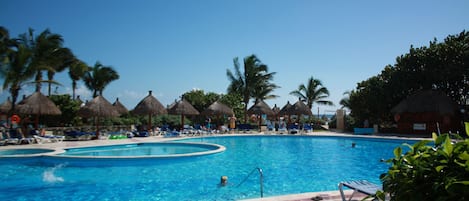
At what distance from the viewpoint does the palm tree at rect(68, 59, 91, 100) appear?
1148 inches

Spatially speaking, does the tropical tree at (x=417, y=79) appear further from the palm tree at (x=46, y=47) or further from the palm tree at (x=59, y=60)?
the palm tree at (x=59, y=60)

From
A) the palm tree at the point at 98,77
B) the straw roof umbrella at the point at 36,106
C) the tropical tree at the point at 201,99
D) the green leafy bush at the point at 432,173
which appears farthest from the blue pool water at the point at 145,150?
the palm tree at the point at 98,77

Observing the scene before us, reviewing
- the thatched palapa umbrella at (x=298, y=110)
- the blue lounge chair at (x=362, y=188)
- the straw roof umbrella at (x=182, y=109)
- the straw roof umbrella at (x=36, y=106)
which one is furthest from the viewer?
the thatched palapa umbrella at (x=298, y=110)

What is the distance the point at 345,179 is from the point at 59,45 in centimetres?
2543

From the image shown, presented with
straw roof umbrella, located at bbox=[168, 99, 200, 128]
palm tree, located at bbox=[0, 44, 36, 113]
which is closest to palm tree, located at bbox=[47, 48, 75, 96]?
palm tree, located at bbox=[0, 44, 36, 113]

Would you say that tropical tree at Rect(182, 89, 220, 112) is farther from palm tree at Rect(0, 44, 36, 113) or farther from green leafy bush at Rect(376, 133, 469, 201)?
green leafy bush at Rect(376, 133, 469, 201)

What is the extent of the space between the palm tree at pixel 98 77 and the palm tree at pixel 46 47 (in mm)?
5035

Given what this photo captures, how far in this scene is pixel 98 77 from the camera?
32.3 meters

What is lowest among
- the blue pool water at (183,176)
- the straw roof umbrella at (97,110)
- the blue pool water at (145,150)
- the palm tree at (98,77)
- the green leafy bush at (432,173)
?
the blue pool water at (183,176)

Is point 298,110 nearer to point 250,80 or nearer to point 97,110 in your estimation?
point 250,80

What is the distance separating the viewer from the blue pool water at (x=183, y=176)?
7.44m

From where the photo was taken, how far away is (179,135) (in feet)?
66.6

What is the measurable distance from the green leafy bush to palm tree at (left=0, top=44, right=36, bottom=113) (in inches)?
760

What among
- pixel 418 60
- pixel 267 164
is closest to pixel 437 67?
pixel 418 60
